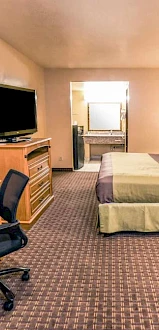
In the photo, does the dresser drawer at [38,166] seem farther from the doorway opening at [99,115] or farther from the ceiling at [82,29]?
the doorway opening at [99,115]

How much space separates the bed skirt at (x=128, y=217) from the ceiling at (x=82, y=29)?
2.09 m

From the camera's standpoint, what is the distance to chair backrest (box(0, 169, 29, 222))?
7.37ft

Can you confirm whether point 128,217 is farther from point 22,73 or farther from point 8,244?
point 22,73

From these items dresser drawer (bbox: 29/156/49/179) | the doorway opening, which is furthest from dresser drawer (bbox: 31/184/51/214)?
the doorway opening

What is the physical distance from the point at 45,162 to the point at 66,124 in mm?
3040

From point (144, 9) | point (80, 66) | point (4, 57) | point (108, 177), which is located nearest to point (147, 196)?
point (108, 177)

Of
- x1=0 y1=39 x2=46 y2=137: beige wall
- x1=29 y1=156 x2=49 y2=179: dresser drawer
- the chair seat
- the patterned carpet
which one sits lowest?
the patterned carpet

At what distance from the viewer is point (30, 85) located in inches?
236

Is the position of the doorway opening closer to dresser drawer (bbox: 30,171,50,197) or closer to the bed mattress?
dresser drawer (bbox: 30,171,50,197)

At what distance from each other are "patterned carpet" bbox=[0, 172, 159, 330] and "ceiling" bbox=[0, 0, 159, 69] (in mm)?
2464

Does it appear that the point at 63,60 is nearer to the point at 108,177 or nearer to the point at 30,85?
the point at 30,85

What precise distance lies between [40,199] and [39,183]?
234mm

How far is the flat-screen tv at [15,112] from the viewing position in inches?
149

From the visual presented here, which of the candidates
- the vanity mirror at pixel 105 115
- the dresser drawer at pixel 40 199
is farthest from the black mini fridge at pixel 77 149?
the dresser drawer at pixel 40 199
